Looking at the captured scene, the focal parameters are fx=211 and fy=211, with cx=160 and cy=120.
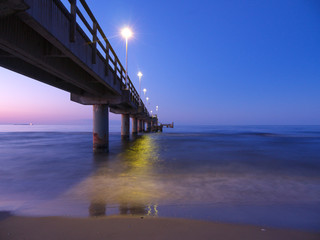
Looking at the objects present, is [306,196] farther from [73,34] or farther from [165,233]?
[73,34]

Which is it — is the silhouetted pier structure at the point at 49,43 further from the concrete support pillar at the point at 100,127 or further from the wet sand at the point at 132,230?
the wet sand at the point at 132,230

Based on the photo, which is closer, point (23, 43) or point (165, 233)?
point (165, 233)

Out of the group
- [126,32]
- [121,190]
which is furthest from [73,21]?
[126,32]

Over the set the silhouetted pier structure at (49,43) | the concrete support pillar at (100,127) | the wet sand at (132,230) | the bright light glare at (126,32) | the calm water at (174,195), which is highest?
the bright light glare at (126,32)

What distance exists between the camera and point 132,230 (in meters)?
4.34

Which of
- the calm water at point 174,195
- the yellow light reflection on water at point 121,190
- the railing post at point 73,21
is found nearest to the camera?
the calm water at point 174,195

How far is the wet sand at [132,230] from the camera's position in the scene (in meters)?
4.10

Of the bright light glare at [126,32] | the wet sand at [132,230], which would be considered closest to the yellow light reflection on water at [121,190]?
the wet sand at [132,230]

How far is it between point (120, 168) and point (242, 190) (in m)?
6.60

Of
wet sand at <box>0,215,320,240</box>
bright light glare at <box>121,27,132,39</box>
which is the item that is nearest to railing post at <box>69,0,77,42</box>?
wet sand at <box>0,215,320,240</box>

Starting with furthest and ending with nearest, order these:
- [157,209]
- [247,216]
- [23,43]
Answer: [23,43]
[157,209]
[247,216]

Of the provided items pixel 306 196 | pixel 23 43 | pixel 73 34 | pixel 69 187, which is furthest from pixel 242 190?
pixel 23 43

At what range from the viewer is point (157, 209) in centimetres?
557

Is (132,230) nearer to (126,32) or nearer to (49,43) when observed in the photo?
(49,43)
